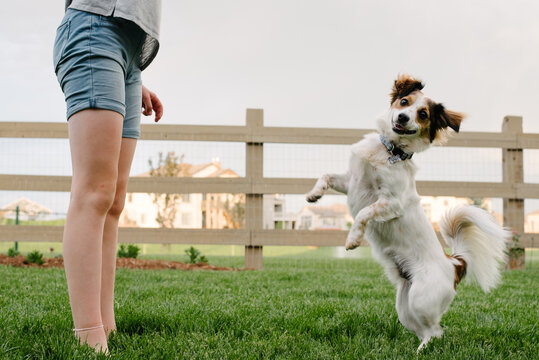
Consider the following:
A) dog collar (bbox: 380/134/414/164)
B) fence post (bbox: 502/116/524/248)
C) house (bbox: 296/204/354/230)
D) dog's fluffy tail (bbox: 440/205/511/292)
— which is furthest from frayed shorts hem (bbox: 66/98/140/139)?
fence post (bbox: 502/116/524/248)

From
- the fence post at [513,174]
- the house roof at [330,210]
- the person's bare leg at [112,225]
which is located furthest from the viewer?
the house roof at [330,210]

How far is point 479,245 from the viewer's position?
3.00 metres

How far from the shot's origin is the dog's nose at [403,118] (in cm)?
280

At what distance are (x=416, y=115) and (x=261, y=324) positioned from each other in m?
1.51

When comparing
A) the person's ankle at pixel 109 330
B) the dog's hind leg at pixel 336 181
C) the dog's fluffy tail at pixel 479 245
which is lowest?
the person's ankle at pixel 109 330

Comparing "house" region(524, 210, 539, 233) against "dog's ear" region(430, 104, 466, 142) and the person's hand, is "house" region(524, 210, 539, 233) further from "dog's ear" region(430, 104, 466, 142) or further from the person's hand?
the person's hand

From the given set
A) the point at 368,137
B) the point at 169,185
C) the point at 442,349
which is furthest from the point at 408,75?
the point at 169,185

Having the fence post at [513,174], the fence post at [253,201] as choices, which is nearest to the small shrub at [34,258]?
the fence post at [253,201]

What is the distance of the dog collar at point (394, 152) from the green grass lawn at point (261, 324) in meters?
0.98

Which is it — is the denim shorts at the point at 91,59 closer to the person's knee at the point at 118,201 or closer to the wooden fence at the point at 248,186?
the person's knee at the point at 118,201

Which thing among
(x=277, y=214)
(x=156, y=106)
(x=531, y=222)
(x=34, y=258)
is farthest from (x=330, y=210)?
(x=156, y=106)

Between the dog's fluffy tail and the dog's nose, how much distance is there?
709mm

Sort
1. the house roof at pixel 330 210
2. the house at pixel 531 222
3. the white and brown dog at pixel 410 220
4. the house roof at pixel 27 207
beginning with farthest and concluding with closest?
the house roof at pixel 330 210 → the house roof at pixel 27 207 → the house at pixel 531 222 → the white and brown dog at pixel 410 220

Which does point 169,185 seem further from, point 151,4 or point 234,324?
point 151,4
